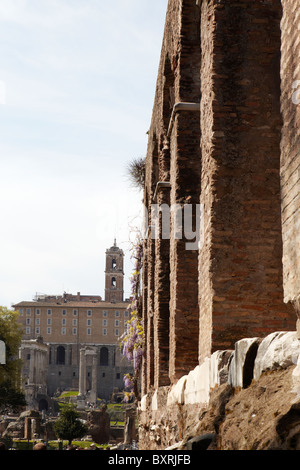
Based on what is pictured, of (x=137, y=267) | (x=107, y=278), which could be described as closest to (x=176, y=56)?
(x=137, y=267)

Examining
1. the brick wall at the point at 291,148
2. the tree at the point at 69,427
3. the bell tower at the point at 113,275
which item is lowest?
the tree at the point at 69,427

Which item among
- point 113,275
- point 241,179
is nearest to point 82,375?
point 113,275

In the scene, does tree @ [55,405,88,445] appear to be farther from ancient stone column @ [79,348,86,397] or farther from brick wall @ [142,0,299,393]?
ancient stone column @ [79,348,86,397]

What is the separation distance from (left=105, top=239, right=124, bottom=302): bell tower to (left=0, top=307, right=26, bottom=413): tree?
65.6 meters

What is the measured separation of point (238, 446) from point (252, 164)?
350cm

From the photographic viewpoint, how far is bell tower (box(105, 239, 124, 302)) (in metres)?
115

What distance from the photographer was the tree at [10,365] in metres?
44.6

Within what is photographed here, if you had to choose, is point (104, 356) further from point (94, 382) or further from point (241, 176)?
point (241, 176)

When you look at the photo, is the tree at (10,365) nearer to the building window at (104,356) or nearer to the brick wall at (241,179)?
the brick wall at (241,179)

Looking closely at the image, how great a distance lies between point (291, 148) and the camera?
4.68 m

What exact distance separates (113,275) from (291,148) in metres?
111

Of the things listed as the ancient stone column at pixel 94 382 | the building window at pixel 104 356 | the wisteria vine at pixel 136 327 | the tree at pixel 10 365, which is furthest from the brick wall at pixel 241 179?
the building window at pixel 104 356

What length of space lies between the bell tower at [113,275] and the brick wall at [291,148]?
361ft

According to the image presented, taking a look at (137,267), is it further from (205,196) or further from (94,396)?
(94,396)
